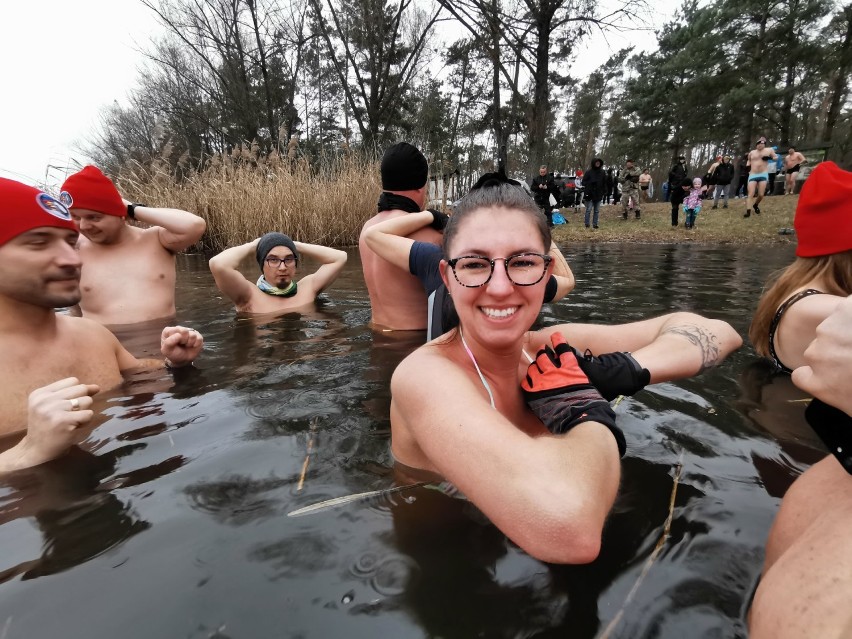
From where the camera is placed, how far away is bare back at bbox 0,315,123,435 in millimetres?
2129

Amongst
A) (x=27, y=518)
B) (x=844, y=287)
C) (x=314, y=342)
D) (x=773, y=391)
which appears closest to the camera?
(x=27, y=518)

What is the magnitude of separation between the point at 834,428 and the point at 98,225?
4721 mm

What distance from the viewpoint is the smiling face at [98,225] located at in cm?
365

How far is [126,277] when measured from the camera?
4.12m

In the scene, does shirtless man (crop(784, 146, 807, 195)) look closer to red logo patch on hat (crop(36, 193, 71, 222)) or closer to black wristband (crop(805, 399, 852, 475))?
black wristband (crop(805, 399, 852, 475))

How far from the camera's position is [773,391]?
2643 millimetres

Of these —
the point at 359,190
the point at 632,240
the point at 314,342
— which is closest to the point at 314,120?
the point at 359,190

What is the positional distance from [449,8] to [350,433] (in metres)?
9.07

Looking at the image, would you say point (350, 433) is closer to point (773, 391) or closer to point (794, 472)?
point (794, 472)

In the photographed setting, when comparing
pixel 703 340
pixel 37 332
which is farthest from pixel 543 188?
pixel 37 332

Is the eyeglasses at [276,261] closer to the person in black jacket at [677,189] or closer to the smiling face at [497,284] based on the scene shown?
the smiling face at [497,284]

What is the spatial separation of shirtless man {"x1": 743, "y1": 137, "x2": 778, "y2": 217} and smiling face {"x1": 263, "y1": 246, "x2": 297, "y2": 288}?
40.8ft

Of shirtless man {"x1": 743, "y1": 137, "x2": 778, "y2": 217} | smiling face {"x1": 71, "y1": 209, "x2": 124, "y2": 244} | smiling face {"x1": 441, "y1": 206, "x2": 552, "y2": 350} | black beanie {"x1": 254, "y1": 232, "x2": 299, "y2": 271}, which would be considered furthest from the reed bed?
shirtless man {"x1": 743, "y1": 137, "x2": 778, "y2": 217}

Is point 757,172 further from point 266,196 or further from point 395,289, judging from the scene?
point 395,289
